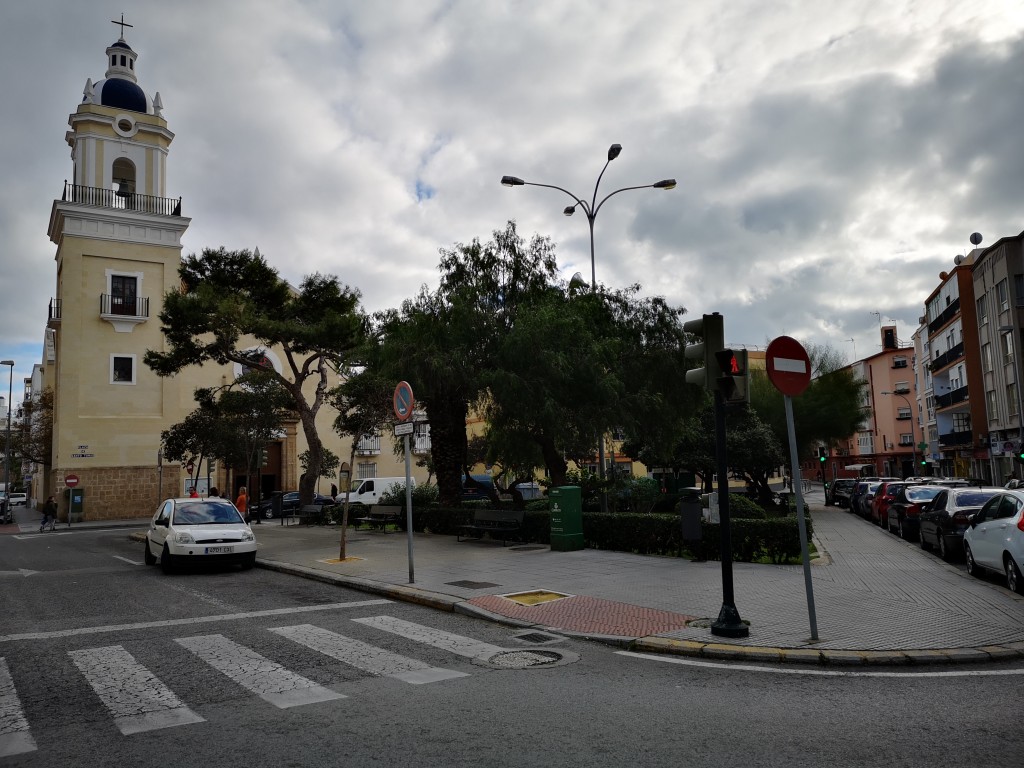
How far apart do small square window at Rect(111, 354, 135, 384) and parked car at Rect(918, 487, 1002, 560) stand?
A: 39.4 metres

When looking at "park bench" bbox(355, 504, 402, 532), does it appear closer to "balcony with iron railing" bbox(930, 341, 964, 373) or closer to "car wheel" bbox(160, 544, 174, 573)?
"car wheel" bbox(160, 544, 174, 573)

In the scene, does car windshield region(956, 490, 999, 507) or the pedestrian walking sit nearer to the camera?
car windshield region(956, 490, 999, 507)

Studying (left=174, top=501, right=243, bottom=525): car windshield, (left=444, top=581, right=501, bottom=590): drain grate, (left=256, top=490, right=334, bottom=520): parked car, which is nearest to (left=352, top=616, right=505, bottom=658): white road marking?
(left=444, top=581, right=501, bottom=590): drain grate

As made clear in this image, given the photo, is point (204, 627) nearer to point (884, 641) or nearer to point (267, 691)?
point (267, 691)

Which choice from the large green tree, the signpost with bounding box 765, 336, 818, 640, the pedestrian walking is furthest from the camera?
the pedestrian walking

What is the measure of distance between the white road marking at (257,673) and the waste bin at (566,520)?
8.42 metres

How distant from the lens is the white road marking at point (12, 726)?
456 cm

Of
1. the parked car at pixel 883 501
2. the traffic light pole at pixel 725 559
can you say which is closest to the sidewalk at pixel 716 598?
the traffic light pole at pixel 725 559

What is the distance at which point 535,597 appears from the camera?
10.0 meters

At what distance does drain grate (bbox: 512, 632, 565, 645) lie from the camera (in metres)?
7.65

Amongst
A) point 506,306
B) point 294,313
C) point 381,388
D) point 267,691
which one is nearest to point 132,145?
point 294,313

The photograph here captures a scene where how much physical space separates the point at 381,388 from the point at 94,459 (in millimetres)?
20177

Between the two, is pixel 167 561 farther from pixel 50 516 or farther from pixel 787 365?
pixel 50 516

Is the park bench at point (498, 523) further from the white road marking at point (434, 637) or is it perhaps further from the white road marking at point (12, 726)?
the white road marking at point (12, 726)
